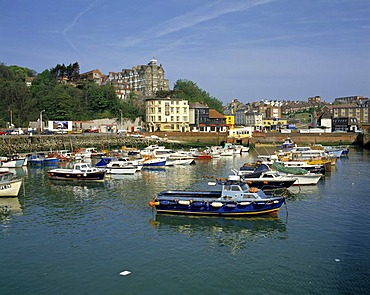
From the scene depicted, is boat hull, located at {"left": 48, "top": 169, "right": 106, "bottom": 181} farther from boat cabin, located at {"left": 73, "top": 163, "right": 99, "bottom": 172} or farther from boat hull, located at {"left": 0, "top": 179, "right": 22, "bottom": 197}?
boat hull, located at {"left": 0, "top": 179, "right": 22, "bottom": 197}

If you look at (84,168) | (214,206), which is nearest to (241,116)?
(84,168)

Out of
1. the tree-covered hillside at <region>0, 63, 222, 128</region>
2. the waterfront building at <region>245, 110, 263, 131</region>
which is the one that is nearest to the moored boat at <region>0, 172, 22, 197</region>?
the tree-covered hillside at <region>0, 63, 222, 128</region>

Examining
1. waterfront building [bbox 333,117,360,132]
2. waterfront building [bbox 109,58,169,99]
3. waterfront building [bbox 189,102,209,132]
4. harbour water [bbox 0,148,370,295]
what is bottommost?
harbour water [bbox 0,148,370,295]

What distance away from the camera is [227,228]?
24.7 metres

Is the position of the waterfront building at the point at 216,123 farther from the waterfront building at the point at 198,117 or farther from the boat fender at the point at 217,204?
the boat fender at the point at 217,204

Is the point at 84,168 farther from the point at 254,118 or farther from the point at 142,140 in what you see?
the point at 254,118

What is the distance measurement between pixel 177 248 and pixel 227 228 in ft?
15.1

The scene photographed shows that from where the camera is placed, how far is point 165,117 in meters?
105

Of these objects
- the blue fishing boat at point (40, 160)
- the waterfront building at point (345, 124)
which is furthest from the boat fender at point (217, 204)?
the waterfront building at point (345, 124)

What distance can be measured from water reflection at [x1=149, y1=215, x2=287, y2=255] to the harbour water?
0.06m

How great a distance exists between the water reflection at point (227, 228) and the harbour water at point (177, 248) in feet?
0.20

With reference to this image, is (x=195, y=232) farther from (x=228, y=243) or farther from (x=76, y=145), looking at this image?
(x=76, y=145)

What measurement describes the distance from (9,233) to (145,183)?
1892 cm

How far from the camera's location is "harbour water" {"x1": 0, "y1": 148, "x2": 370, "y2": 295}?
16.9m
